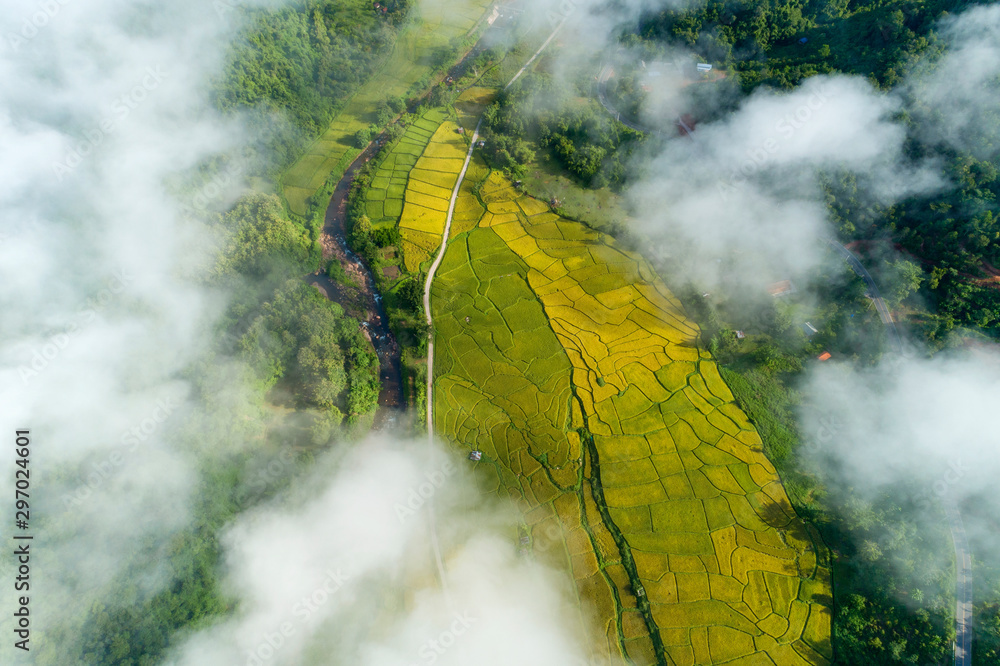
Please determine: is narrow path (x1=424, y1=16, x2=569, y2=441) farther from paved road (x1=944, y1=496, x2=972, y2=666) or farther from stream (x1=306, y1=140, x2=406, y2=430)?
paved road (x1=944, y1=496, x2=972, y2=666)

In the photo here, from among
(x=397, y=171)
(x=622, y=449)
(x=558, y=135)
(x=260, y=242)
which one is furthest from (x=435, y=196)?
(x=622, y=449)

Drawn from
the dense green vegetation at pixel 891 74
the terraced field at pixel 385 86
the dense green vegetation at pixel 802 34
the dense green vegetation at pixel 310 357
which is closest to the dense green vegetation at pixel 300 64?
the terraced field at pixel 385 86

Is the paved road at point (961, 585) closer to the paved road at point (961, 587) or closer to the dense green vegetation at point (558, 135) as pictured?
the paved road at point (961, 587)

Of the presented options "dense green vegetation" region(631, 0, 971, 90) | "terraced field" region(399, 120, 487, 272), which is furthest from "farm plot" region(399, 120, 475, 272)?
"dense green vegetation" region(631, 0, 971, 90)

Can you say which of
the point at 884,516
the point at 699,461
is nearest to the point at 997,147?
the point at 884,516

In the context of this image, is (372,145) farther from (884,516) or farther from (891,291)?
(884,516)

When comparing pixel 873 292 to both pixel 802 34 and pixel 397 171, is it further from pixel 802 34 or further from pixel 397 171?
pixel 397 171
